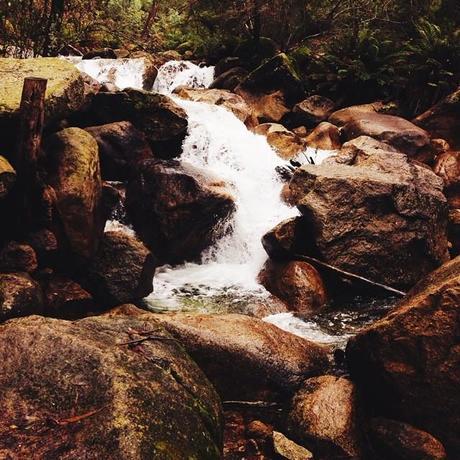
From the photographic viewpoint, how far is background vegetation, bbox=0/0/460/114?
14602mm

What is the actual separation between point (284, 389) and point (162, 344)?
5.12ft

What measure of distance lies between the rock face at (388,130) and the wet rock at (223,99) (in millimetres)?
3169

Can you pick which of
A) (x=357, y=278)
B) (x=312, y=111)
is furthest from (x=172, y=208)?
(x=312, y=111)

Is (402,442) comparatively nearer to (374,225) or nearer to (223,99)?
(374,225)

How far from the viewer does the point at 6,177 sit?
5.41 meters

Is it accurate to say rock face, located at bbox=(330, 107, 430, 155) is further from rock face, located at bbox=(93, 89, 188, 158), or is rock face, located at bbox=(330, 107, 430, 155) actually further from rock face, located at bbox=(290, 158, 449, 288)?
rock face, located at bbox=(93, 89, 188, 158)

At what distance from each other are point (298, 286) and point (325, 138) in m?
7.33

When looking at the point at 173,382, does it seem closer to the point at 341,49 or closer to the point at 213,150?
the point at 213,150

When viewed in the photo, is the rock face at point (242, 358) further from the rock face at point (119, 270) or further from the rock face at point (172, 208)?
the rock face at point (172, 208)

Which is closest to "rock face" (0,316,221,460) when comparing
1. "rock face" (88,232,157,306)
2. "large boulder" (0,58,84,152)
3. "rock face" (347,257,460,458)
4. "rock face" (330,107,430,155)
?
"rock face" (347,257,460,458)

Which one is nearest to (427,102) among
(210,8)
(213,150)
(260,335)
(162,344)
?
(213,150)

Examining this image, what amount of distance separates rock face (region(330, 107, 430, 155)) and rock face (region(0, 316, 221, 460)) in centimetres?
1099

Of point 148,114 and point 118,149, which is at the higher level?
point 148,114

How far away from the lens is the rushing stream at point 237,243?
7.08 metres
